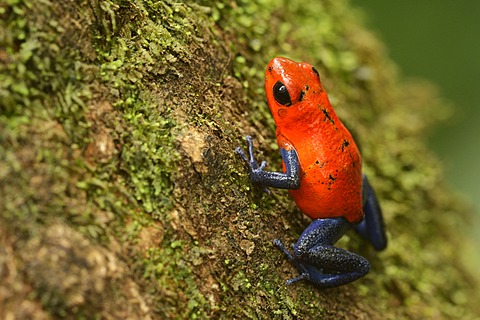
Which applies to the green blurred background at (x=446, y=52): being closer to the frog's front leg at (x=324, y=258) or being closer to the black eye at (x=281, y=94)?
the frog's front leg at (x=324, y=258)

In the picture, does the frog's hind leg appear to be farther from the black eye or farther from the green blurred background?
the green blurred background

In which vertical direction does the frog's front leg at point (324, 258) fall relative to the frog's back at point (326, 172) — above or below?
below

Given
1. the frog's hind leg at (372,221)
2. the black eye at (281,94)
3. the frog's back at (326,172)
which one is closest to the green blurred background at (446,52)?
the frog's hind leg at (372,221)

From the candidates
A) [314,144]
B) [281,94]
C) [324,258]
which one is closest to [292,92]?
[281,94]

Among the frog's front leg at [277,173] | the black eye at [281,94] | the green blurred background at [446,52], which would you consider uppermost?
the black eye at [281,94]

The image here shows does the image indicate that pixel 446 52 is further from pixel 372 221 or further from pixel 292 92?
pixel 292 92

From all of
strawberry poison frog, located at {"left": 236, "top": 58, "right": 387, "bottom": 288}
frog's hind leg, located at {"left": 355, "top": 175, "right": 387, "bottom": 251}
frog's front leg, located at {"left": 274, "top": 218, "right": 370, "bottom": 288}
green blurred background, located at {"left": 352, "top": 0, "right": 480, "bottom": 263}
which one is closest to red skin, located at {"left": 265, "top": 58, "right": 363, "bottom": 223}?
strawberry poison frog, located at {"left": 236, "top": 58, "right": 387, "bottom": 288}

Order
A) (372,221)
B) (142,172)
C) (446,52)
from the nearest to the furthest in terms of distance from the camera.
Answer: (142,172) → (372,221) → (446,52)
